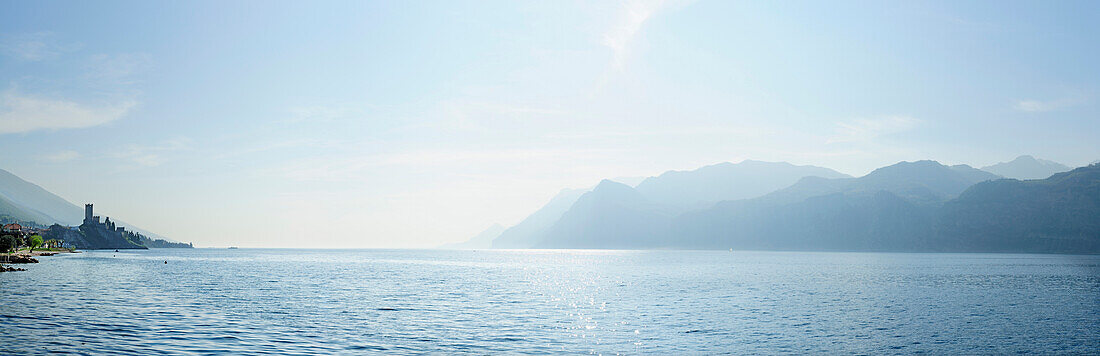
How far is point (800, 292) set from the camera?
10444 centimetres

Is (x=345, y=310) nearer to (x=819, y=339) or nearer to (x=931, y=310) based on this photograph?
(x=819, y=339)

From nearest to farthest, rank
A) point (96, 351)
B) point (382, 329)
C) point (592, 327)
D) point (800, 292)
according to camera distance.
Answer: point (96, 351) < point (382, 329) < point (592, 327) < point (800, 292)

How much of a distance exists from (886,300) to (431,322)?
63.5m

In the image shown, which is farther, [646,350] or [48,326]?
[48,326]

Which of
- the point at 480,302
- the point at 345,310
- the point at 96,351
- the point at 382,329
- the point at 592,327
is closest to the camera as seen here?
the point at 96,351

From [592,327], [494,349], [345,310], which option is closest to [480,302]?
[345,310]

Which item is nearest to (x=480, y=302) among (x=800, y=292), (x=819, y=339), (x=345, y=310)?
(x=345, y=310)

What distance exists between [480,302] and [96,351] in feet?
157

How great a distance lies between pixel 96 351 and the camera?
41.2 metres

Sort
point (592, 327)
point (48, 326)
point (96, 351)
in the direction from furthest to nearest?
point (592, 327), point (48, 326), point (96, 351)

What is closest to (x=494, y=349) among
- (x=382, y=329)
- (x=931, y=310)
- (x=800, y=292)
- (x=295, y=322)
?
(x=382, y=329)

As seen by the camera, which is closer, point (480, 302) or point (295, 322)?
point (295, 322)

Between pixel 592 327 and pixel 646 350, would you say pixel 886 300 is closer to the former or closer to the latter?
pixel 592 327

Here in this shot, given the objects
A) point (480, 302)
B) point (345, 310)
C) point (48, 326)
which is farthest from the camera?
point (480, 302)
